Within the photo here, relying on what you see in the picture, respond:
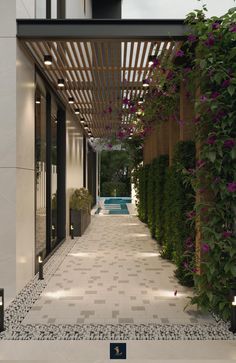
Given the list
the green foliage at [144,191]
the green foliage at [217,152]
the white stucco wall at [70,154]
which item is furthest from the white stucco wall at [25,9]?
the green foliage at [144,191]

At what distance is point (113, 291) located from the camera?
5.48m

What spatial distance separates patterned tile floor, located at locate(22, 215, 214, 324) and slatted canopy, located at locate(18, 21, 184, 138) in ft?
9.65

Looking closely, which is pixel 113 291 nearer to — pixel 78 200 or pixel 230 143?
pixel 230 143

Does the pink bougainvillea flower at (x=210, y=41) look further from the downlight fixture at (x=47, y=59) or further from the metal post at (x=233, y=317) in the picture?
the metal post at (x=233, y=317)

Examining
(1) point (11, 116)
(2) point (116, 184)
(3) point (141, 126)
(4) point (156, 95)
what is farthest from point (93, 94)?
(2) point (116, 184)

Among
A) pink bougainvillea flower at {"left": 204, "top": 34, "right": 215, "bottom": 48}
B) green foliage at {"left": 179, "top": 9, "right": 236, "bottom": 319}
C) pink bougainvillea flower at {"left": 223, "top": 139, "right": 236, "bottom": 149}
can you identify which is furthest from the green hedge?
pink bougainvillea flower at {"left": 204, "top": 34, "right": 215, "bottom": 48}

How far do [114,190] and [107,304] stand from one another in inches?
1131

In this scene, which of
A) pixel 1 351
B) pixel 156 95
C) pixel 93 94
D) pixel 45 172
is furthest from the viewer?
pixel 93 94

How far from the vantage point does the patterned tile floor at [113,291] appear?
14.5ft

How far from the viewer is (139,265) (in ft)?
23.7

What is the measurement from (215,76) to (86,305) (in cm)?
337

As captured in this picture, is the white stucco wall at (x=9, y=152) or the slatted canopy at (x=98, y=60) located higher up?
the slatted canopy at (x=98, y=60)

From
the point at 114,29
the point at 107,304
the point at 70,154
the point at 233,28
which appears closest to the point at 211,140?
the point at 233,28

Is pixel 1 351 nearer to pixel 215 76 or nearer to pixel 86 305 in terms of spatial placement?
pixel 86 305
